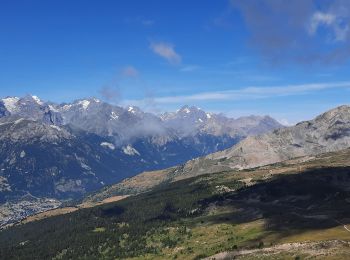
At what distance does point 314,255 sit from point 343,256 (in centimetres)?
1726

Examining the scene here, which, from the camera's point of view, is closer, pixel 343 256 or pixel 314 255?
pixel 343 256

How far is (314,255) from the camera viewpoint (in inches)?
7756

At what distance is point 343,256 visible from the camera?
181250 millimetres
